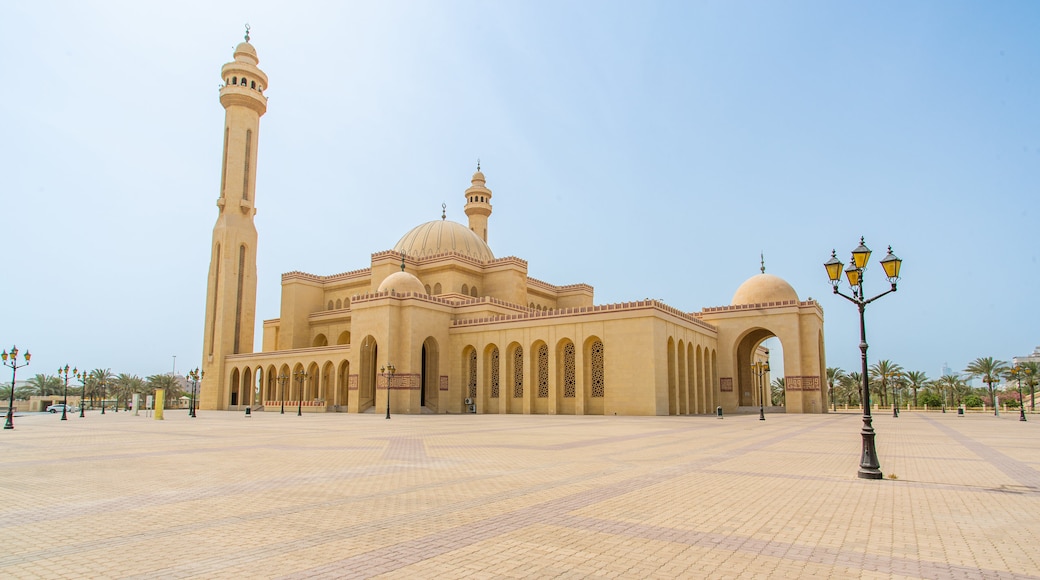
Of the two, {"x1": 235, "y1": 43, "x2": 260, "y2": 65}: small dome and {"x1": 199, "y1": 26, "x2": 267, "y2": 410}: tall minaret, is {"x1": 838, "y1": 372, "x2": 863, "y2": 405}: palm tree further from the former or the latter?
{"x1": 235, "y1": 43, "x2": 260, "y2": 65}: small dome

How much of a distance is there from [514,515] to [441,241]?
136 ft

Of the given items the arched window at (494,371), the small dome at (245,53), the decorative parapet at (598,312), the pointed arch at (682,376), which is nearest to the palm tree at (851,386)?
the decorative parapet at (598,312)

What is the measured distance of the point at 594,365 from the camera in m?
34.3

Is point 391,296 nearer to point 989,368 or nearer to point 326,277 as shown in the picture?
point 326,277

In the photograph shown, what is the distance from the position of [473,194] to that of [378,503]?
49.1 metres

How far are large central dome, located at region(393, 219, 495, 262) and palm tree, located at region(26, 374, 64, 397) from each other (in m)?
50.9

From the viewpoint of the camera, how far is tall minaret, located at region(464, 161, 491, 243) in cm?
5475

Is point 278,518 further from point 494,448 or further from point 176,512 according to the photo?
point 494,448

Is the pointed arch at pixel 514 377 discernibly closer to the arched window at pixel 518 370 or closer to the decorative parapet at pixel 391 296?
the arched window at pixel 518 370

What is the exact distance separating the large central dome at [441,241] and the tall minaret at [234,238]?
10.7m

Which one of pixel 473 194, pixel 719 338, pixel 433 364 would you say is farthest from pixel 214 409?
pixel 719 338

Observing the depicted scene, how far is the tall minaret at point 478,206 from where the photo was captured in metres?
54.8

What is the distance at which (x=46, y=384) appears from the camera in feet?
242

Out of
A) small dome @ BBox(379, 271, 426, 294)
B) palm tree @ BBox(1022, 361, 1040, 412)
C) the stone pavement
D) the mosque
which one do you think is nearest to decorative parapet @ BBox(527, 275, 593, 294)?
the mosque
